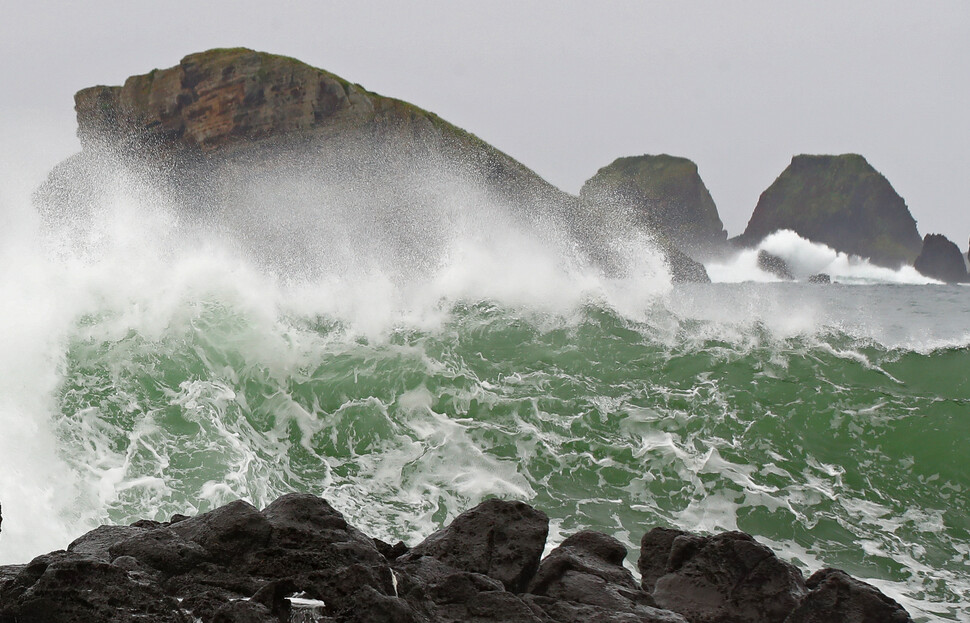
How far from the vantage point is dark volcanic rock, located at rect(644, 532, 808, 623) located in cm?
466

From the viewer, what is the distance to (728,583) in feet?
15.9

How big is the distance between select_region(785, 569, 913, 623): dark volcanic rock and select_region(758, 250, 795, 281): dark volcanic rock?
11525cm

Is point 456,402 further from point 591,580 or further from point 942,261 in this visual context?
point 942,261

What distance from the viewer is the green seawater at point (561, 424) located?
26.1 ft

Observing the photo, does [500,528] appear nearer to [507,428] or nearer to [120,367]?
[507,428]

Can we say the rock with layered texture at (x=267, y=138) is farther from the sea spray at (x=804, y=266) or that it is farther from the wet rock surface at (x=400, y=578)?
the sea spray at (x=804, y=266)

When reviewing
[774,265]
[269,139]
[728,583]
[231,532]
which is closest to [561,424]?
[728,583]

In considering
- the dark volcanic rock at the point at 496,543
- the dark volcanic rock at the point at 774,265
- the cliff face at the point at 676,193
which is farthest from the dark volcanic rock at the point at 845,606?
the cliff face at the point at 676,193

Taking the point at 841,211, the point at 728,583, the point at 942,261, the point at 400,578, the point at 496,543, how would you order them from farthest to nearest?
the point at 841,211, the point at 942,261, the point at 728,583, the point at 496,543, the point at 400,578

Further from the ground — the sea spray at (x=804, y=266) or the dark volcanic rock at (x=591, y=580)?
the sea spray at (x=804, y=266)

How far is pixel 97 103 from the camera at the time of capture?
2442 inches

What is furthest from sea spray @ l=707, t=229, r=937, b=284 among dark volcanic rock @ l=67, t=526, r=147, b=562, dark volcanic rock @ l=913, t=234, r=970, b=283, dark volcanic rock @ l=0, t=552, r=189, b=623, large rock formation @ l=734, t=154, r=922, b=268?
dark volcanic rock @ l=0, t=552, r=189, b=623

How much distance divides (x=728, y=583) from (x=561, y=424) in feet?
17.6

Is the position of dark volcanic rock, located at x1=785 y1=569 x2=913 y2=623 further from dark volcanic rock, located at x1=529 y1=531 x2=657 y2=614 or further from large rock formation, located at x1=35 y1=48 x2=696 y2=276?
large rock formation, located at x1=35 y1=48 x2=696 y2=276
